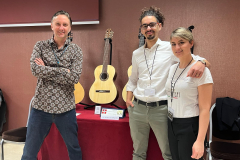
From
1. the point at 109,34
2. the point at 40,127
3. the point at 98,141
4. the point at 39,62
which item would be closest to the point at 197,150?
the point at 98,141

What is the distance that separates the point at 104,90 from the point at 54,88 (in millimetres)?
862

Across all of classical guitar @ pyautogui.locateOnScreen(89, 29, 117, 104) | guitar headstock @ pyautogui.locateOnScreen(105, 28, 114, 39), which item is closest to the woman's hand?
classical guitar @ pyautogui.locateOnScreen(89, 29, 117, 104)

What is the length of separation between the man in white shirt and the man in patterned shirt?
1.88ft

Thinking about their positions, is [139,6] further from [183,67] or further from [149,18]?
[183,67]

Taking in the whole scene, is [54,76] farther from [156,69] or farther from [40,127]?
[156,69]

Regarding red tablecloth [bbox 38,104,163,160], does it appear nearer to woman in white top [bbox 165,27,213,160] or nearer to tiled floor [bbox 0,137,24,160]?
tiled floor [bbox 0,137,24,160]

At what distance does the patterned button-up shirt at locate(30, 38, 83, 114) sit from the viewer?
1.52 metres

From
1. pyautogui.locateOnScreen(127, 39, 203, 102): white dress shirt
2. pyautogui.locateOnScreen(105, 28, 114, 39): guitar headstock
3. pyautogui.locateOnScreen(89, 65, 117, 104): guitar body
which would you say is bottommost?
pyautogui.locateOnScreen(89, 65, 117, 104): guitar body

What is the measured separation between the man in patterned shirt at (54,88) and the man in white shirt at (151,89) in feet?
1.88

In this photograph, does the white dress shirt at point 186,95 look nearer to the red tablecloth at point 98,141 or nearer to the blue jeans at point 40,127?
the red tablecloth at point 98,141

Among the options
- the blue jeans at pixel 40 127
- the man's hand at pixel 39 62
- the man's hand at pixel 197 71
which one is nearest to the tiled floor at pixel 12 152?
the blue jeans at pixel 40 127

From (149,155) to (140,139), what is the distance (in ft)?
1.31

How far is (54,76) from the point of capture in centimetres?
153

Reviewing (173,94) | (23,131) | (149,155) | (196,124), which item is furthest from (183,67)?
(23,131)
